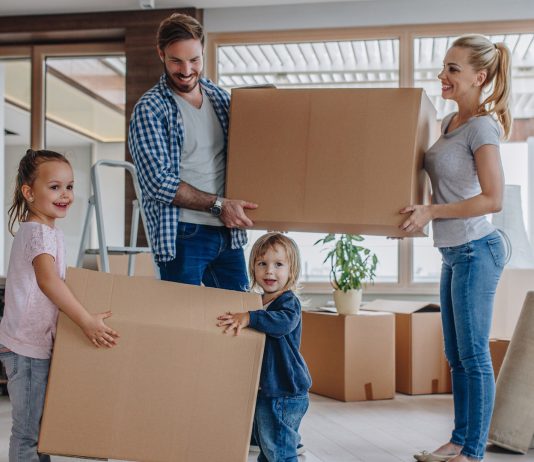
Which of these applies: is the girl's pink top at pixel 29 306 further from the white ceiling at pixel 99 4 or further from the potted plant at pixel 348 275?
the white ceiling at pixel 99 4

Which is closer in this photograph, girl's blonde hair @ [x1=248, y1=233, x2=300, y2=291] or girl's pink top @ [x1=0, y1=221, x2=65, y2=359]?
girl's pink top @ [x1=0, y1=221, x2=65, y2=359]

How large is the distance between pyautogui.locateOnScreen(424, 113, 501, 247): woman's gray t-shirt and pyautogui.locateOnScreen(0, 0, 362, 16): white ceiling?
2501 mm

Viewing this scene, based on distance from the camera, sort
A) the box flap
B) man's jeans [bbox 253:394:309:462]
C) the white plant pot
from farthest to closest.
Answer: the box flap < the white plant pot < man's jeans [bbox 253:394:309:462]

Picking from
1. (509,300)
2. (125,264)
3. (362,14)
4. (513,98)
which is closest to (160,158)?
(125,264)

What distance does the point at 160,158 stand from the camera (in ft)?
5.78

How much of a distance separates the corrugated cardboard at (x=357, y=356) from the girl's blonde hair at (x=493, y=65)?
1.65 m

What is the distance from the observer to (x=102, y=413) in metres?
1.54

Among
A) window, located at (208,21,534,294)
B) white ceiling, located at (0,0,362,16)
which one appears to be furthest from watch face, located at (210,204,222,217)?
white ceiling, located at (0,0,362,16)

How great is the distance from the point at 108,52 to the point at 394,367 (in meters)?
2.72

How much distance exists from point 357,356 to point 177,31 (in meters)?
2.04

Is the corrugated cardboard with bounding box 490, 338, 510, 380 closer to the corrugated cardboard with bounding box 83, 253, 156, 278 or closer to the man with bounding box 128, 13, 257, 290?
the man with bounding box 128, 13, 257, 290

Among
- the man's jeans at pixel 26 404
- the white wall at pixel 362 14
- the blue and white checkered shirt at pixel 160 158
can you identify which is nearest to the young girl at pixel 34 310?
the man's jeans at pixel 26 404

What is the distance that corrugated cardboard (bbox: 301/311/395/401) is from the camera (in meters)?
3.31

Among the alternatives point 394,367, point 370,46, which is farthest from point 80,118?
point 394,367
